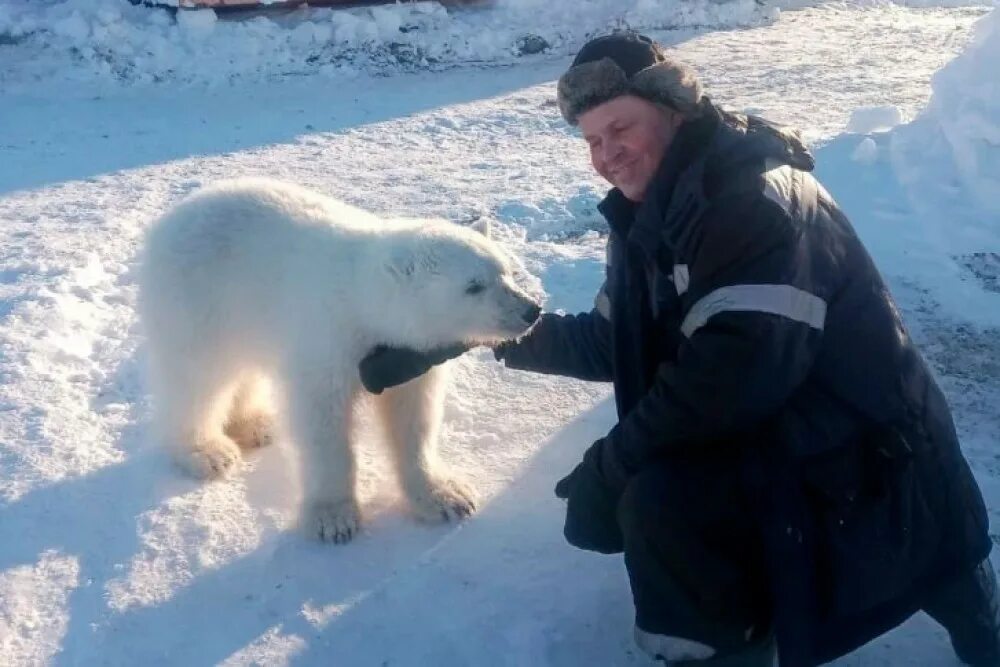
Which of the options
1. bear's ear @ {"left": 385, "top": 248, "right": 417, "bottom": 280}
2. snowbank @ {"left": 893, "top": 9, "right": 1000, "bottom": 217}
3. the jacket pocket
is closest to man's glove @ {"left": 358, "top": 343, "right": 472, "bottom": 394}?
bear's ear @ {"left": 385, "top": 248, "right": 417, "bottom": 280}

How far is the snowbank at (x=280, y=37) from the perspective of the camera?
9.45 meters

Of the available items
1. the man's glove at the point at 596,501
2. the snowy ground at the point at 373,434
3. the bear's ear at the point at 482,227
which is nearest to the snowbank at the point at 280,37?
the snowy ground at the point at 373,434

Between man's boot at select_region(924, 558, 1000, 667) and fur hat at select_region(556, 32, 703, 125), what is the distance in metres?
1.35

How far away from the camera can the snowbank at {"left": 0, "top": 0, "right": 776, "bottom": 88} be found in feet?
31.0

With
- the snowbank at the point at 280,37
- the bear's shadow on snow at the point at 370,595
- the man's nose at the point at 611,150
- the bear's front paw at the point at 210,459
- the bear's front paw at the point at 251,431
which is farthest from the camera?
the snowbank at the point at 280,37

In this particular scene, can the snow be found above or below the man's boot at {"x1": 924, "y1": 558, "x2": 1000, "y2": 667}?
above

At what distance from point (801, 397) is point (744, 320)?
290mm

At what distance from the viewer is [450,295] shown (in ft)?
10.1

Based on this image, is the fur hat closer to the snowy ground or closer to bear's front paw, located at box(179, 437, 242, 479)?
the snowy ground

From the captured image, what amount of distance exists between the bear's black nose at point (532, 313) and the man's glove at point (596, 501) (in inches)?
21.2

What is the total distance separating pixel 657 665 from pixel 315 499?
1.24 meters

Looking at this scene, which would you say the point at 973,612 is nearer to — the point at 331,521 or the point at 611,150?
the point at 611,150

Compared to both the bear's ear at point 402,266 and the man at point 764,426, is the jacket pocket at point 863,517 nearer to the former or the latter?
the man at point 764,426

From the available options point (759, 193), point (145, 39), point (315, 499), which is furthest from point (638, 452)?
point (145, 39)
